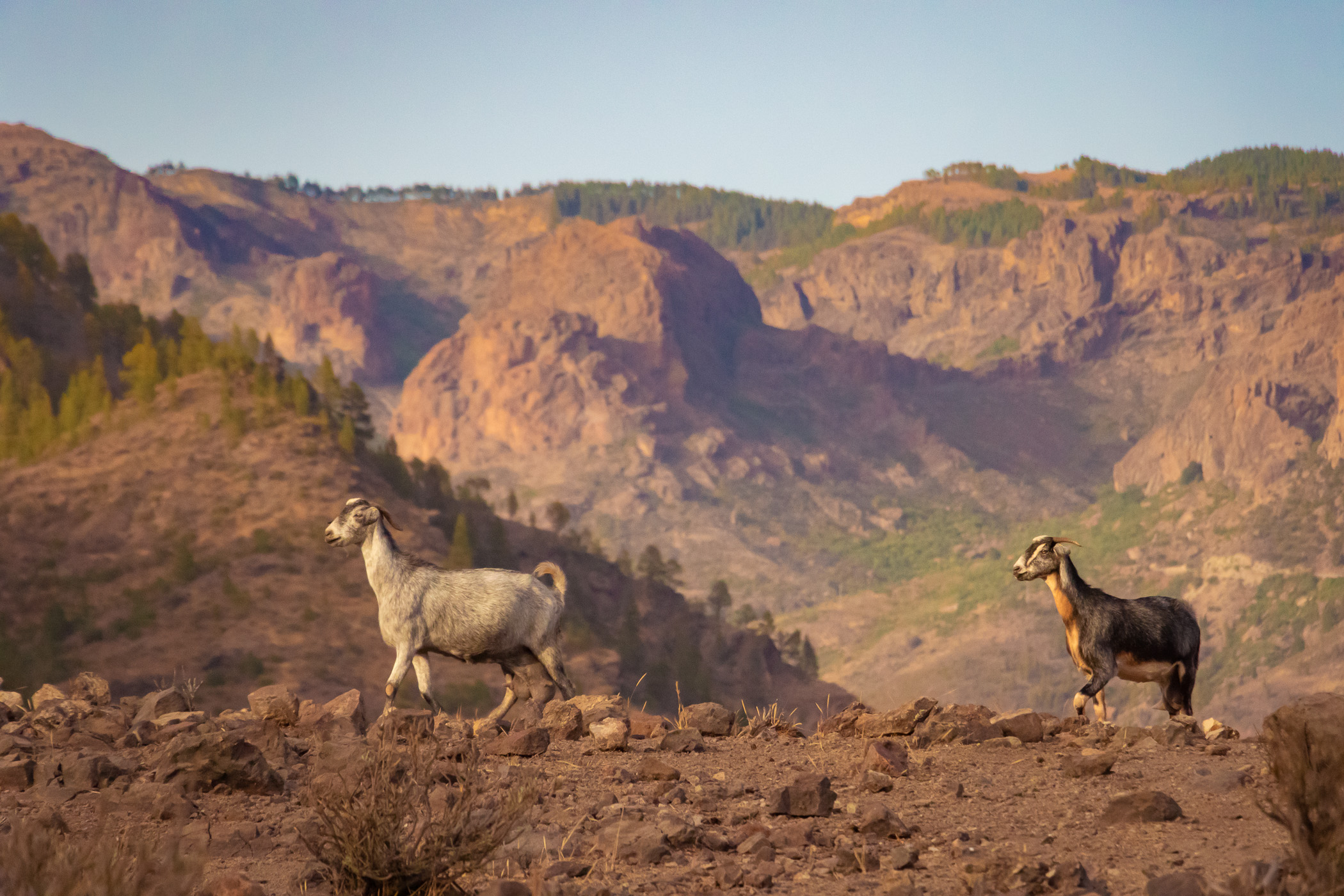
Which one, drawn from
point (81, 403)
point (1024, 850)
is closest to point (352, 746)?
point (1024, 850)

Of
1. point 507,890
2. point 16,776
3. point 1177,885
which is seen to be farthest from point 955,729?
point 16,776

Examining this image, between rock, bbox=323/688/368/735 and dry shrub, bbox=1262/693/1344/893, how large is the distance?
842cm

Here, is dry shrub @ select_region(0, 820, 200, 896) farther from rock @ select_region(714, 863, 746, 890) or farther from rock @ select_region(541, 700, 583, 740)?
rock @ select_region(541, 700, 583, 740)

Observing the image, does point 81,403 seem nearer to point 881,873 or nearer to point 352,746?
point 352,746

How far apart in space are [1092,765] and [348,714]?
754cm

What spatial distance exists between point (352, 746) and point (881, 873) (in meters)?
4.74

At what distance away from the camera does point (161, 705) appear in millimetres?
12492

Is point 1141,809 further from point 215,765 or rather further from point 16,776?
point 16,776

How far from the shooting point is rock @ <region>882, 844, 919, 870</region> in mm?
7230

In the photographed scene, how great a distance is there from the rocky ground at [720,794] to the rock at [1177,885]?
0.07 feet

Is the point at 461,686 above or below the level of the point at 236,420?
below

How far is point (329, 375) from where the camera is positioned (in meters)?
71.6

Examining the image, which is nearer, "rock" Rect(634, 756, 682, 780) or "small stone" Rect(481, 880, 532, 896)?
"small stone" Rect(481, 880, 532, 896)

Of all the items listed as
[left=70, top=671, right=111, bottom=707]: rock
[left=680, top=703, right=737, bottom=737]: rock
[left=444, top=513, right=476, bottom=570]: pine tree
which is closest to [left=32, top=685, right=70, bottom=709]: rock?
[left=70, top=671, right=111, bottom=707]: rock
